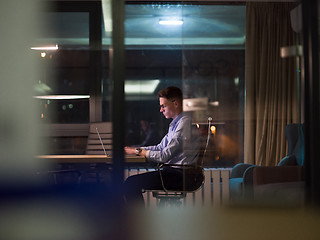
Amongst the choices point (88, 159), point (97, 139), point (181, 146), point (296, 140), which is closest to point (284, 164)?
point (296, 140)

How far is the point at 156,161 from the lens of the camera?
156 inches

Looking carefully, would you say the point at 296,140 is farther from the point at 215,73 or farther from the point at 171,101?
the point at 171,101

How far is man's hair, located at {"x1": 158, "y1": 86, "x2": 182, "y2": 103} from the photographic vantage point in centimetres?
384

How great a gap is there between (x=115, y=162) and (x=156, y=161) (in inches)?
32.0

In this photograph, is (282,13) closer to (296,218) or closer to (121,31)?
(121,31)

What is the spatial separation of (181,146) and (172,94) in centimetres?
48

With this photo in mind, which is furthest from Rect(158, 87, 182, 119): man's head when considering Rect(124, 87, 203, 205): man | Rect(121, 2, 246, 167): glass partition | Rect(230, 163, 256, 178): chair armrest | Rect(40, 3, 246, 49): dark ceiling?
Rect(230, 163, 256, 178): chair armrest

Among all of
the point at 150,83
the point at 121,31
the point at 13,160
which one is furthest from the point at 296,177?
the point at 150,83

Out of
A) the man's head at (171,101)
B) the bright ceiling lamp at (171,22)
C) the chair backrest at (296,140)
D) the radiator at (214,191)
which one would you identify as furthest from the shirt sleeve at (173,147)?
the bright ceiling lamp at (171,22)

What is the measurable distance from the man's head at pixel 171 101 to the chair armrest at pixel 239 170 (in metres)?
0.76

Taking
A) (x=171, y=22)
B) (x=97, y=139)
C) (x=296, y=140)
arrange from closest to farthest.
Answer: (x=296, y=140) < (x=97, y=139) < (x=171, y=22)

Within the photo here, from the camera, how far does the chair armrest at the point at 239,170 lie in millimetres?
3977

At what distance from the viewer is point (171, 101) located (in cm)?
404

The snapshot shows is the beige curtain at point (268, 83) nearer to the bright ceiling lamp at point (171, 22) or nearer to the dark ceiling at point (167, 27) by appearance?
the dark ceiling at point (167, 27)
